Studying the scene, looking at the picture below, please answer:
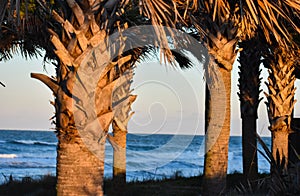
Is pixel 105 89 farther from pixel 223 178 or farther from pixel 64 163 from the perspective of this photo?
pixel 223 178

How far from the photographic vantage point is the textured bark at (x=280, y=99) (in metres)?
12.7

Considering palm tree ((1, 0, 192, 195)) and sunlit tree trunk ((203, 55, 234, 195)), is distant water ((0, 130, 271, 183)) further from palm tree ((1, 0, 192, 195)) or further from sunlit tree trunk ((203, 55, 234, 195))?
palm tree ((1, 0, 192, 195))

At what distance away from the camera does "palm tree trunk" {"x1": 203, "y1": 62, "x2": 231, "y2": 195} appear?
10.2 m

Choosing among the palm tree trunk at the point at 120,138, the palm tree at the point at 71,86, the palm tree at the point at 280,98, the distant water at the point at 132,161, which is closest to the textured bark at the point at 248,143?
the palm tree at the point at 280,98

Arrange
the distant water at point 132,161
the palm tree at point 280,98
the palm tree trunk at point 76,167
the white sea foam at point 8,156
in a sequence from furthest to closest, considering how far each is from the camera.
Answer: the white sea foam at point 8,156 < the distant water at point 132,161 < the palm tree at point 280,98 < the palm tree trunk at point 76,167

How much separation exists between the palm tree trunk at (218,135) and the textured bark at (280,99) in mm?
2870

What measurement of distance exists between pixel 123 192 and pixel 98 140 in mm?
7694

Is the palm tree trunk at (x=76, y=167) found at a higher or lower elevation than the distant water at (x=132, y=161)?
higher

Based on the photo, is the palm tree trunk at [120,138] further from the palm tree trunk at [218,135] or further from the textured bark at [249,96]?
the palm tree trunk at [218,135]

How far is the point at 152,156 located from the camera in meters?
51.5

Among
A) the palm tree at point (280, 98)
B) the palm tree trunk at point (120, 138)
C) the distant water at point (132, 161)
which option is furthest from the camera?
the distant water at point (132, 161)

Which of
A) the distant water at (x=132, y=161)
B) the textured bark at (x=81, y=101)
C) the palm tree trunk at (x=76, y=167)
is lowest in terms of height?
the distant water at (x=132, y=161)

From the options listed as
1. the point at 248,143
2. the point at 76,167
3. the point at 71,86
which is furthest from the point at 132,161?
the point at 71,86

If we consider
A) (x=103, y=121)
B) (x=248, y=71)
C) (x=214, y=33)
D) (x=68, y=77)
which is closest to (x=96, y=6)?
(x=68, y=77)
